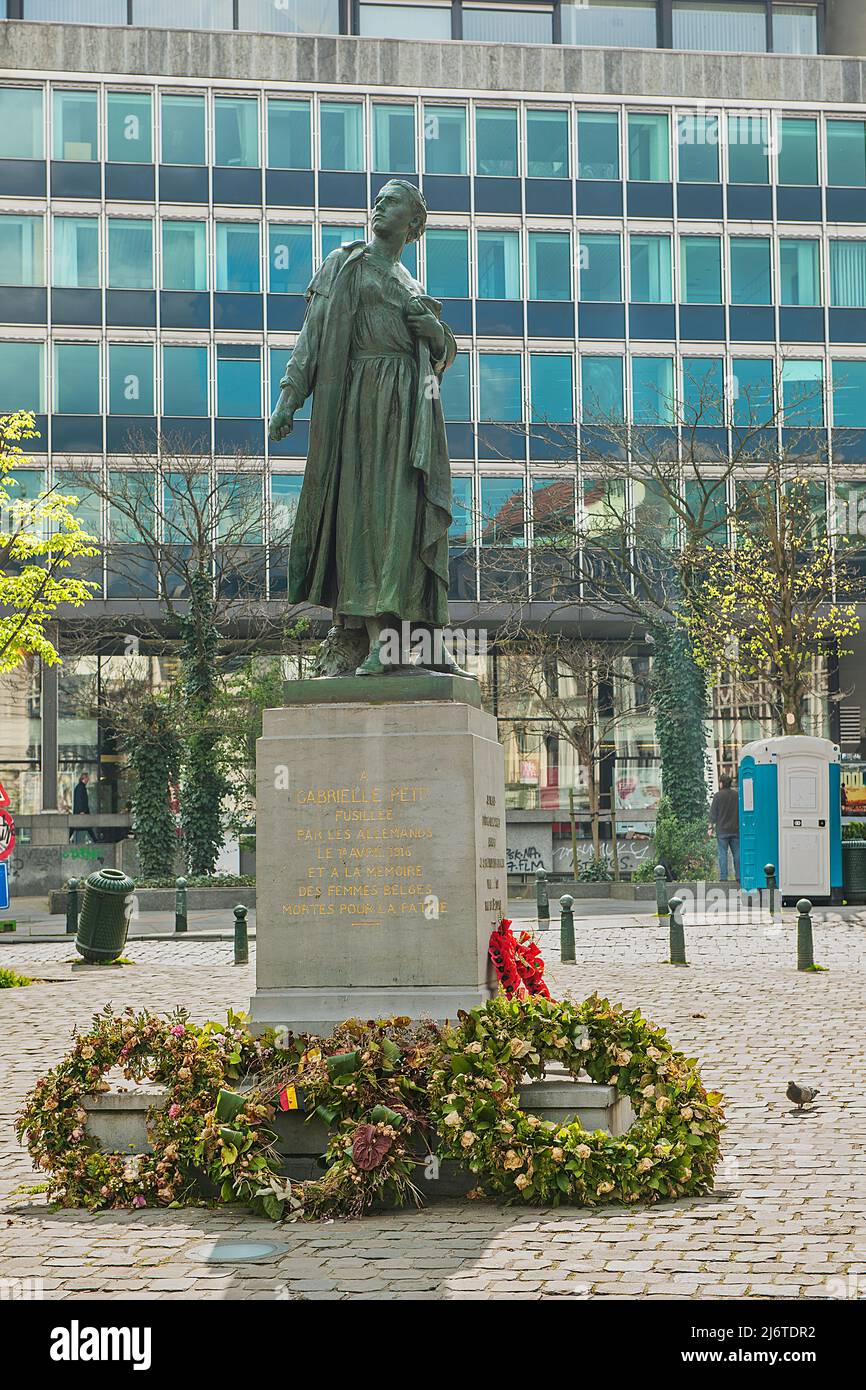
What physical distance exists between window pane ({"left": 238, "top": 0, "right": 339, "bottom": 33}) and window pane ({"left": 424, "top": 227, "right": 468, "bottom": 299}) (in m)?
7.19

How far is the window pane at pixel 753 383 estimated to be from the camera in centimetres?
4850

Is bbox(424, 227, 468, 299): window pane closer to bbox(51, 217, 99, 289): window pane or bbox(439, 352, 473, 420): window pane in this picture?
bbox(439, 352, 473, 420): window pane

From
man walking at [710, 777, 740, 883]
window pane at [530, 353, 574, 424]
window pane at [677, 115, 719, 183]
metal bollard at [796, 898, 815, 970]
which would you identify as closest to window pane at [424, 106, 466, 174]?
window pane at [530, 353, 574, 424]

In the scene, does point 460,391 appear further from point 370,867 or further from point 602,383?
point 370,867

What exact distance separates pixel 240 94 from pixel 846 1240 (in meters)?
45.0

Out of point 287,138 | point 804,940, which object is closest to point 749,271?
point 287,138

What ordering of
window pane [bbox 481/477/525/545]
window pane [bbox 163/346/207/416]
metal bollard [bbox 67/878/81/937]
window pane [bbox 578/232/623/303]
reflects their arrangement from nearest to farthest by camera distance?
metal bollard [bbox 67/878/81/937] → window pane [bbox 481/477/525/545] → window pane [bbox 163/346/207/416] → window pane [bbox 578/232/623/303]

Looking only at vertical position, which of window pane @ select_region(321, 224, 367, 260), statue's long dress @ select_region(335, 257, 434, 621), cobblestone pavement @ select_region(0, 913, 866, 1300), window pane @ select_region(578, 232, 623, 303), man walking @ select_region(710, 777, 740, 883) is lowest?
cobblestone pavement @ select_region(0, 913, 866, 1300)

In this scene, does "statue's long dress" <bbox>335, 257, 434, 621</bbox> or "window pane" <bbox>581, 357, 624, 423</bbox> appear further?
"window pane" <bbox>581, 357, 624, 423</bbox>

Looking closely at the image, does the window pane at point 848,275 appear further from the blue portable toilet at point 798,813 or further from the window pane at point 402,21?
the blue portable toilet at point 798,813

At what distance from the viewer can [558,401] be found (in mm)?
48219

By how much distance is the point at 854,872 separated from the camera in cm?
3128

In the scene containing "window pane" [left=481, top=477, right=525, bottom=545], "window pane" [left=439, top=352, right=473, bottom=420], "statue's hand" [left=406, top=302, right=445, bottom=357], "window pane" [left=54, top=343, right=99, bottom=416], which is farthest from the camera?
"window pane" [left=439, top=352, right=473, bottom=420]

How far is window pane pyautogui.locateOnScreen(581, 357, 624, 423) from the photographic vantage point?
48.0m
